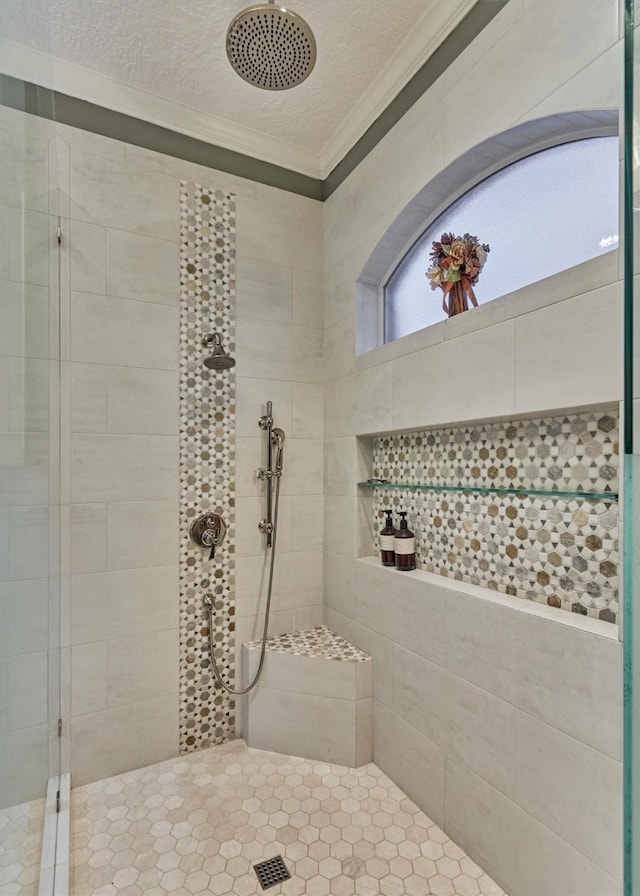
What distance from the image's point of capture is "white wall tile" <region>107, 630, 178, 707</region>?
185 cm

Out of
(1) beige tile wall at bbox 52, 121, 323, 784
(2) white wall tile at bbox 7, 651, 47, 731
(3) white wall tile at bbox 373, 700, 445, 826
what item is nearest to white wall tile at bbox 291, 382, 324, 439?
(1) beige tile wall at bbox 52, 121, 323, 784

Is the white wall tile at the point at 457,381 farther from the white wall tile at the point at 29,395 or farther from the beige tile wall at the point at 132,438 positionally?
the white wall tile at the point at 29,395

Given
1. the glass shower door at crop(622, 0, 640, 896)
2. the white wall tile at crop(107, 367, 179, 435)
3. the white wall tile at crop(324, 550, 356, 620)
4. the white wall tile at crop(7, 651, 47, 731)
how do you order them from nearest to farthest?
the glass shower door at crop(622, 0, 640, 896), the white wall tile at crop(7, 651, 47, 731), the white wall tile at crop(107, 367, 179, 435), the white wall tile at crop(324, 550, 356, 620)

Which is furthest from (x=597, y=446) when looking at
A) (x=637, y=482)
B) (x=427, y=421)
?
(x=637, y=482)

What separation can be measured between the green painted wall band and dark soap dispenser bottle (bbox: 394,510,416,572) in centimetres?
162

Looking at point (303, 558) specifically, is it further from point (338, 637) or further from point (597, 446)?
point (597, 446)

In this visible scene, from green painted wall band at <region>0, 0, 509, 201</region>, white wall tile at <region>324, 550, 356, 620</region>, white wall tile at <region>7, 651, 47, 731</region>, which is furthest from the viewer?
white wall tile at <region>324, 550, 356, 620</region>

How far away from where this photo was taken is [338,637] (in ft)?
7.14

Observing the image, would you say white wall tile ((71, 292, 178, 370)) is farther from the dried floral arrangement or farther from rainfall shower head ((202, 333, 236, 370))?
the dried floral arrangement

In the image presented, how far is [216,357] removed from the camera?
77.1 inches

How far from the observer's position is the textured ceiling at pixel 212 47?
1.56 m

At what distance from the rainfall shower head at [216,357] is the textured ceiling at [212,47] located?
97 centimetres

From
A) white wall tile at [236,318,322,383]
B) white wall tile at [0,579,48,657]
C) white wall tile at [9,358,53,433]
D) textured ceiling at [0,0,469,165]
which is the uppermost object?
textured ceiling at [0,0,469,165]

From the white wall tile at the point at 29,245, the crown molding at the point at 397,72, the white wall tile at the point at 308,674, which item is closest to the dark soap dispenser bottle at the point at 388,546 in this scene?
the white wall tile at the point at 308,674
